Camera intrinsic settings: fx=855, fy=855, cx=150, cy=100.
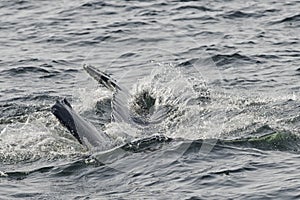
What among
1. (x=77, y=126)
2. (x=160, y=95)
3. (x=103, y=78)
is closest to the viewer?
(x=77, y=126)

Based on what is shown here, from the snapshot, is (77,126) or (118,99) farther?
(118,99)

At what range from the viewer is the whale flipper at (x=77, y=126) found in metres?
13.9

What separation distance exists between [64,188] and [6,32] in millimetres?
13478

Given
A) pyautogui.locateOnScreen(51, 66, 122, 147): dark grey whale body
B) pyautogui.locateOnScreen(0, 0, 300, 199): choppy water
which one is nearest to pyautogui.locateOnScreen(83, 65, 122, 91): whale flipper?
pyautogui.locateOnScreen(0, 0, 300, 199): choppy water

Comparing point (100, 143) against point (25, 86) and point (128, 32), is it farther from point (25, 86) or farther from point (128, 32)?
point (128, 32)

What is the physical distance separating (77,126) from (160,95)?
4.10m

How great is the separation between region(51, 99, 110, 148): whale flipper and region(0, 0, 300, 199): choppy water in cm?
26

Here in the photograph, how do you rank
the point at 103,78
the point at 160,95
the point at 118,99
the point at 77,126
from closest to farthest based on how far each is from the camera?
1. the point at 77,126
2. the point at 118,99
3. the point at 103,78
4. the point at 160,95

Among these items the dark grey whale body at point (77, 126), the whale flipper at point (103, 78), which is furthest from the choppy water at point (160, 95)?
the whale flipper at point (103, 78)

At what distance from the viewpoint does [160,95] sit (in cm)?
1792

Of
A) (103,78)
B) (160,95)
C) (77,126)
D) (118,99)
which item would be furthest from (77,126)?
(160,95)

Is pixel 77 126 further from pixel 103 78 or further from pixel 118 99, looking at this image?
pixel 103 78

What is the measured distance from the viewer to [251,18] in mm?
24688

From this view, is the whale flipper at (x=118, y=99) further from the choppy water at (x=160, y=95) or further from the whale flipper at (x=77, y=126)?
the whale flipper at (x=77, y=126)
